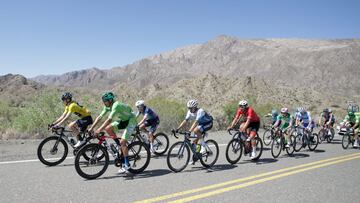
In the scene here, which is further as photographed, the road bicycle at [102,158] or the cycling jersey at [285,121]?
the cycling jersey at [285,121]

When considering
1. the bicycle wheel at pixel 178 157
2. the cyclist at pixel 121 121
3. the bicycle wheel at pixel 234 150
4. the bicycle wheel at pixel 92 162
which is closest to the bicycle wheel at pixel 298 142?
the bicycle wheel at pixel 234 150

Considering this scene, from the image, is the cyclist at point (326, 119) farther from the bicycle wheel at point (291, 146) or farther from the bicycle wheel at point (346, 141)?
the bicycle wheel at point (291, 146)

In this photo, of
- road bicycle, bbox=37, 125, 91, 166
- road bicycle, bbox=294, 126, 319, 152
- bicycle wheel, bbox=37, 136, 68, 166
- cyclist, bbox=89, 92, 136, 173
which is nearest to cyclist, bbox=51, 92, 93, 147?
road bicycle, bbox=37, 125, 91, 166

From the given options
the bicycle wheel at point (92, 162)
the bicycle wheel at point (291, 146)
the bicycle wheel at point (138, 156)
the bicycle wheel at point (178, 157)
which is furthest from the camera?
the bicycle wheel at point (291, 146)

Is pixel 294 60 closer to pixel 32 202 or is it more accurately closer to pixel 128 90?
pixel 128 90

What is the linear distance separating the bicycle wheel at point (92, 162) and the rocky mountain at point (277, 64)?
216ft

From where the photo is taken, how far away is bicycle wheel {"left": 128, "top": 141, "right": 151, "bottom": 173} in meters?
9.13

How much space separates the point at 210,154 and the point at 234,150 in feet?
3.56

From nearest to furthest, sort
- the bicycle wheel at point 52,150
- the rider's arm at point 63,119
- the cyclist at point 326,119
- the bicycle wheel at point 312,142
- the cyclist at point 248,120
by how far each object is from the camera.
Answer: the bicycle wheel at point 52,150, the rider's arm at point 63,119, the cyclist at point 248,120, the bicycle wheel at point 312,142, the cyclist at point 326,119

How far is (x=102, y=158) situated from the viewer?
8.71 meters

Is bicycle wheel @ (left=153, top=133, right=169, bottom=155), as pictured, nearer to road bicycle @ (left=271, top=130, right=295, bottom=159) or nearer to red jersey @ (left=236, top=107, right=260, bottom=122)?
red jersey @ (left=236, top=107, right=260, bottom=122)

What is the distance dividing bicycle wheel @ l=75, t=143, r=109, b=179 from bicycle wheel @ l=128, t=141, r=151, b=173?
0.69 m

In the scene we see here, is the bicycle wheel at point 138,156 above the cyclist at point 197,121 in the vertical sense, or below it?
below

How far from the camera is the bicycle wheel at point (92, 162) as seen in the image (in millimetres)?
8297
